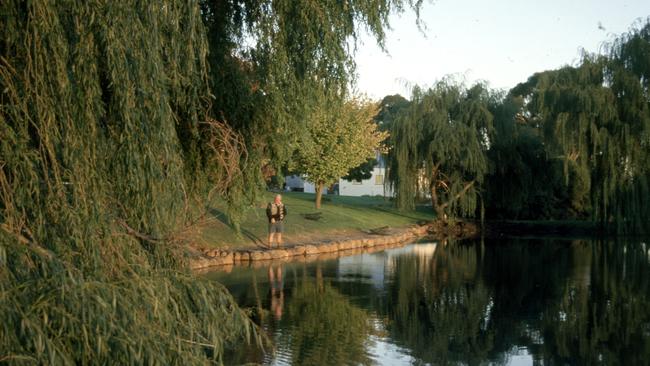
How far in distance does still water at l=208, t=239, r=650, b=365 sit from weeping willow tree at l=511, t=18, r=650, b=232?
20.4 feet

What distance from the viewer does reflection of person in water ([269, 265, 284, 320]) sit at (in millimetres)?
15381

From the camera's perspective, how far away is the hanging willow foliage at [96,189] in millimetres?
5504

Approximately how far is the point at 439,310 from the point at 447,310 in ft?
0.53

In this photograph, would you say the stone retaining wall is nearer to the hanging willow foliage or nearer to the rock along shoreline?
the rock along shoreline

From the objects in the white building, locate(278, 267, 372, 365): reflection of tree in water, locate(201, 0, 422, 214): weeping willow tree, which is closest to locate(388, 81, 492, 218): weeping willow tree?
locate(278, 267, 372, 365): reflection of tree in water

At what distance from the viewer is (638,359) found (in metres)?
11.7

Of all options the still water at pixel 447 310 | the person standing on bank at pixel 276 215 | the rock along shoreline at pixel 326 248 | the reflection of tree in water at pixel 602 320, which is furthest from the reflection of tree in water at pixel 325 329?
the person standing on bank at pixel 276 215

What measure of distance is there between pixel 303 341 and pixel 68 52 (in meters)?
6.85

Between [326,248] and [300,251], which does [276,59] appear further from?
[326,248]

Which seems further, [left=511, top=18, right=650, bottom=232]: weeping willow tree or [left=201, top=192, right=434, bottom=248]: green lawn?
[left=511, top=18, right=650, bottom=232]: weeping willow tree

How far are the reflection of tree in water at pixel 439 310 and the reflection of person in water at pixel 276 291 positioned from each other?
2.13m

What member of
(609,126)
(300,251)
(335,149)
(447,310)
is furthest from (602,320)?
(335,149)

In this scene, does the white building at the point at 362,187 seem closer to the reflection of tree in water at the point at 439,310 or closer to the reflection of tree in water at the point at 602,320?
the reflection of tree in water at the point at 439,310

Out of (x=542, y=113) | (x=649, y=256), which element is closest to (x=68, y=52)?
(x=649, y=256)
